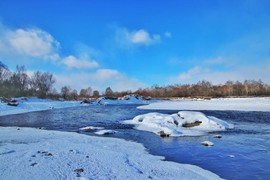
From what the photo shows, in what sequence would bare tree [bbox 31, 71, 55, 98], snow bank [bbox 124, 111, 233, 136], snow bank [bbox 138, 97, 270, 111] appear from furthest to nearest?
bare tree [bbox 31, 71, 55, 98]
snow bank [bbox 138, 97, 270, 111]
snow bank [bbox 124, 111, 233, 136]

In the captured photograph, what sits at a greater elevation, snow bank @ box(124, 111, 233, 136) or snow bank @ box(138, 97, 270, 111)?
snow bank @ box(138, 97, 270, 111)

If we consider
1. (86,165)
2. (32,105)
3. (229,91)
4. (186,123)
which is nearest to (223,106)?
(186,123)

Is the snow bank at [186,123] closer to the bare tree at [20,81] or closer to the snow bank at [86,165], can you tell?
the snow bank at [86,165]

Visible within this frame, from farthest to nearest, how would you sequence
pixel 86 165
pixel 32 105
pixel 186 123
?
pixel 32 105
pixel 186 123
pixel 86 165

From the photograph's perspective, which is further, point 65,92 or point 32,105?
point 65,92

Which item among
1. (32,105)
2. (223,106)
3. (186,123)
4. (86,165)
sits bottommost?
(86,165)

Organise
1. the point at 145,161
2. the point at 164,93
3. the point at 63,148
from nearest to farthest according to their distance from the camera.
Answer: the point at 145,161
the point at 63,148
the point at 164,93

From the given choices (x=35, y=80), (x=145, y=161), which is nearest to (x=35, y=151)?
(x=145, y=161)

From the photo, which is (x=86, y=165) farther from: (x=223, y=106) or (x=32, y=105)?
(x=32, y=105)

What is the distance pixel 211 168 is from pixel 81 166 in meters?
4.63

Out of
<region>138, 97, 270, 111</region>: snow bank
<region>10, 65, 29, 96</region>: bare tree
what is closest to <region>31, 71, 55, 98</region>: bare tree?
<region>10, 65, 29, 96</region>: bare tree

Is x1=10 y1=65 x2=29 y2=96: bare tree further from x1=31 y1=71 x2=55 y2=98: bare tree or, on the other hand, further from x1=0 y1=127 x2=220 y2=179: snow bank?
x1=0 y1=127 x2=220 y2=179: snow bank

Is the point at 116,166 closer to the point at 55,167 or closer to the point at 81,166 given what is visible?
the point at 81,166

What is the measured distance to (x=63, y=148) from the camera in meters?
11.6
